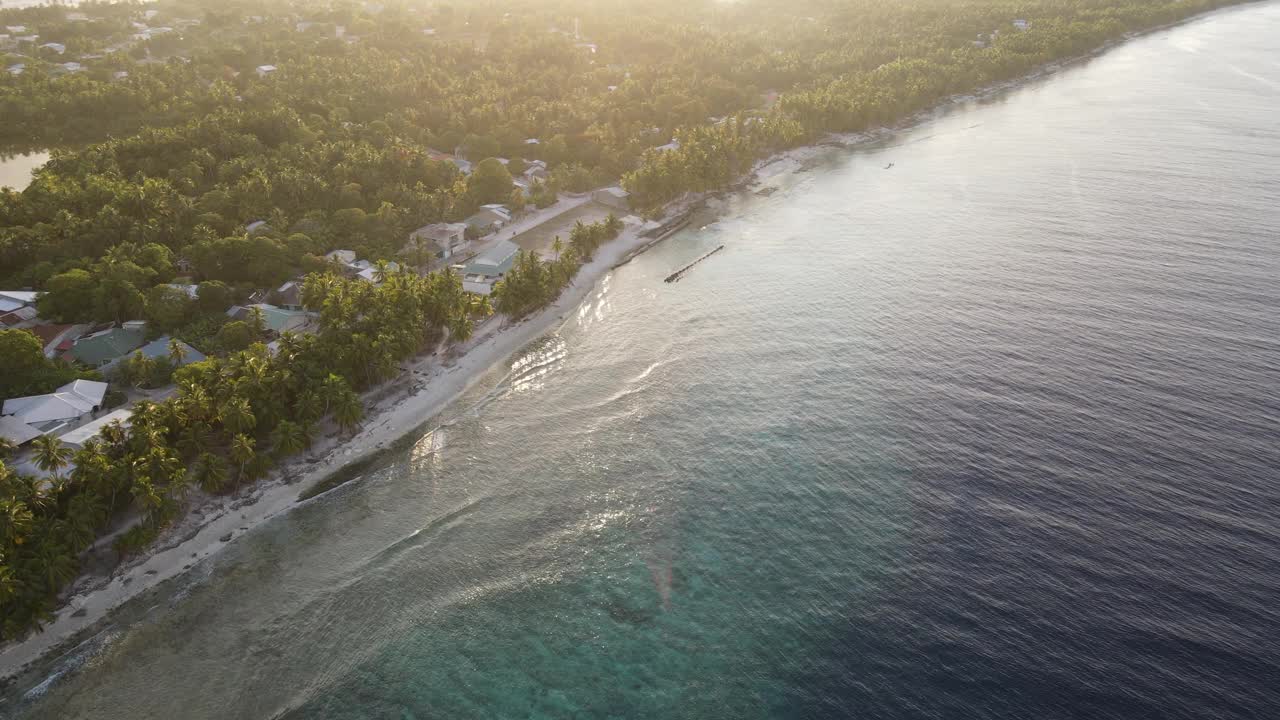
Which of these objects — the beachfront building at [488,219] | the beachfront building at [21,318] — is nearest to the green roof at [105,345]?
the beachfront building at [21,318]

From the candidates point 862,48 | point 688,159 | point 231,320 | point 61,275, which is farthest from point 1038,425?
point 862,48

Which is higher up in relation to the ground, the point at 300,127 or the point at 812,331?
the point at 300,127

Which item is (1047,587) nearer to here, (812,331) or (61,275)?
(812,331)

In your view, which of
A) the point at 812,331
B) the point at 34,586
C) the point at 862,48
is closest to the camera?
the point at 34,586

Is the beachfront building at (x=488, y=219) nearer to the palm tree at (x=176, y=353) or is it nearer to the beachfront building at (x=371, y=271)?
the beachfront building at (x=371, y=271)

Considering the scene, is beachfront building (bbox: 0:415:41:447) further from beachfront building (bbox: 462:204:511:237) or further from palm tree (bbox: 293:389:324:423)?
beachfront building (bbox: 462:204:511:237)

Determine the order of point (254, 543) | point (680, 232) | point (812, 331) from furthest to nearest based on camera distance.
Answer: point (680, 232), point (812, 331), point (254, 543)
